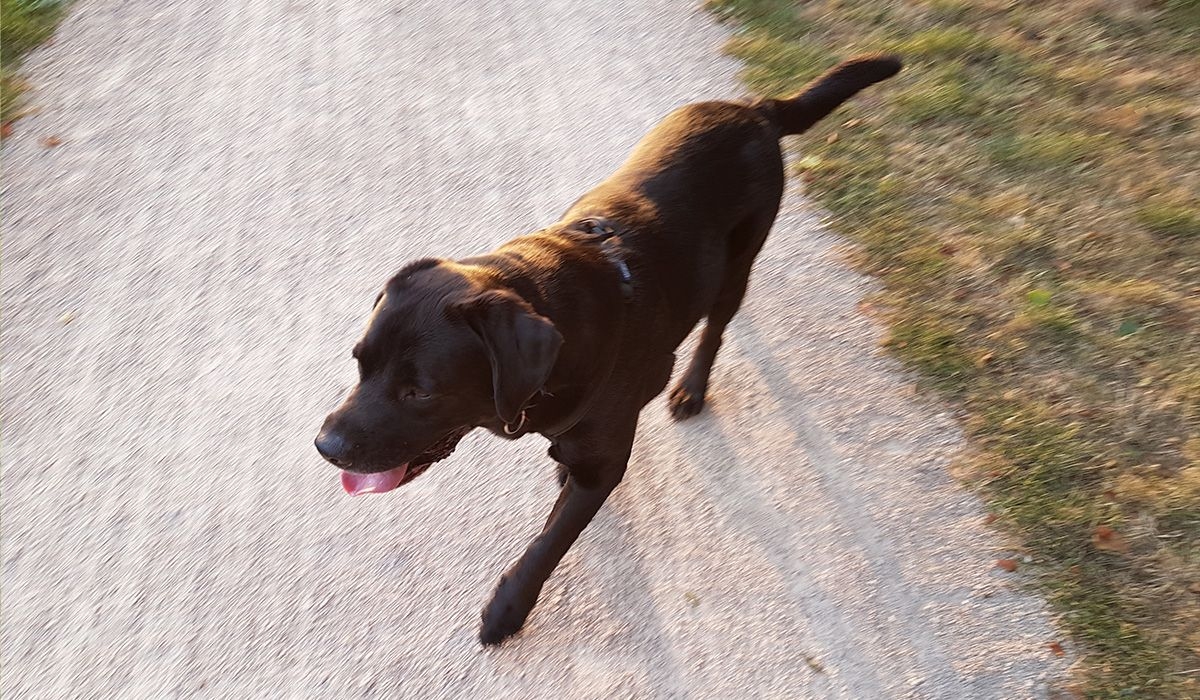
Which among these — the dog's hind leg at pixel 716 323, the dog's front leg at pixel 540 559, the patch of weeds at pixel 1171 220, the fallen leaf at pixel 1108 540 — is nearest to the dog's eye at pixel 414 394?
the dog's front leg at pixel 540 559

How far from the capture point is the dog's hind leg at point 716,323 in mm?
2924

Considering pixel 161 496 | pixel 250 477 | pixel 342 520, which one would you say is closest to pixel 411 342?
pixel 342 520

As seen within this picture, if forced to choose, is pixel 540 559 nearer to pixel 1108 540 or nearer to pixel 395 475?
pixel 395 475

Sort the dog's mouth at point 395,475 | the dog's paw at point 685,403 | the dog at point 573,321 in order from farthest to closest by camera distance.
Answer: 1. the dog's paw at point 685,403
2. the dog's mouth at point 395,475
3. the dog at point 573,321

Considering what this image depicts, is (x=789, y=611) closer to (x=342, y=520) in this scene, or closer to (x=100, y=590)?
(x=342, y=520)

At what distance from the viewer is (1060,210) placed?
3.87 metres

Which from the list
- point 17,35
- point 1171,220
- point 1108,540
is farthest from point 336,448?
point 17,35

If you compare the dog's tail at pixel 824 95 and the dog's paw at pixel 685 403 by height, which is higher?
the dog's tail at pixel 824 95

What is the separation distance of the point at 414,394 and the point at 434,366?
0.38 ft

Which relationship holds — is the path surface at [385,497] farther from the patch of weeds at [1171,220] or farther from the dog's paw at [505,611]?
the patch of weeds at [1171,220]

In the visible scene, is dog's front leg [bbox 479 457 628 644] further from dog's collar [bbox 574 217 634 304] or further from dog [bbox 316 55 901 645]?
dog's collar [bbox 574 217 634 304]

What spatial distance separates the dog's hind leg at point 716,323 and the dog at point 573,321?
0.01 meters

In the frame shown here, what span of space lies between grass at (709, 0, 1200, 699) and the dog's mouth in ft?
5.99

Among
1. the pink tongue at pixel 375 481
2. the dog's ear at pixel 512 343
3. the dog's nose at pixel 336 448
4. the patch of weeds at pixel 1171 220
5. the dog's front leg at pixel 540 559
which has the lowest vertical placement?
the patch of weeds at pixel 1171 220
